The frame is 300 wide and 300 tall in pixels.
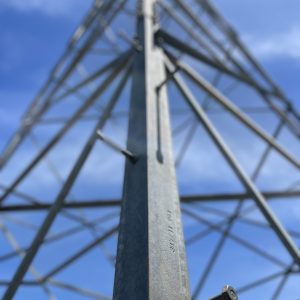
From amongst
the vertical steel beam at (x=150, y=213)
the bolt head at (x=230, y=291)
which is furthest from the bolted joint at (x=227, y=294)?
the vertical steel beam at (x=150, y=213)

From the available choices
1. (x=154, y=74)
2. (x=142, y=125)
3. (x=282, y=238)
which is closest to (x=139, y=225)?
(x=142, y=125)

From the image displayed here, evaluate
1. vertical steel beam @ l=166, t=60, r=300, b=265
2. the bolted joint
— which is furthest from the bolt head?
vertical steel beam @ l=166, t=60, r=300, b=265

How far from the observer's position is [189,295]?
121 inches

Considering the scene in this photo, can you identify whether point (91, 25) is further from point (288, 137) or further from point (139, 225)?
point (139, 225)

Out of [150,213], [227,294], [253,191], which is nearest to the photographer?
[227,294]

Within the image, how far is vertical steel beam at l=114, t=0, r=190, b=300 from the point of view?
300 cm

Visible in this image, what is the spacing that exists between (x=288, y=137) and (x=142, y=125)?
6.48 metres

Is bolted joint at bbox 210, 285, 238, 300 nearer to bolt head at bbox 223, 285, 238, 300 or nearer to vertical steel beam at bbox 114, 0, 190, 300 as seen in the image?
bolt head at bbox 223, 285, 238, 300

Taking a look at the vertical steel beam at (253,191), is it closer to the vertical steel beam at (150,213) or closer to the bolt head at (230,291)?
the vertical steel beam at (150,213)

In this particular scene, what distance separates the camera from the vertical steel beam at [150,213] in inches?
118

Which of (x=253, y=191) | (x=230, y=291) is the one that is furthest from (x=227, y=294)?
(x=253, y=191)

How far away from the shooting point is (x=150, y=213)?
11.3ft

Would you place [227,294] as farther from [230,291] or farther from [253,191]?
[253,191]

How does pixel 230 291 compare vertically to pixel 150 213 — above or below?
below
